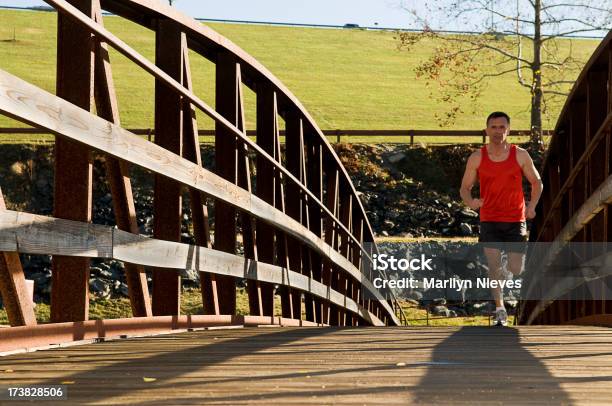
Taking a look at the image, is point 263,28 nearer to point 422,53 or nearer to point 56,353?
point 422,53

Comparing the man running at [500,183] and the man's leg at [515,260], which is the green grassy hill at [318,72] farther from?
the man running at [500,183]

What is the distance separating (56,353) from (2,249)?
2.82 feet

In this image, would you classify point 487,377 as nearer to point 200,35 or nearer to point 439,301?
point 200,35

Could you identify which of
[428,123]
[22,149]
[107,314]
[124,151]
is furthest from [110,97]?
[428,123]

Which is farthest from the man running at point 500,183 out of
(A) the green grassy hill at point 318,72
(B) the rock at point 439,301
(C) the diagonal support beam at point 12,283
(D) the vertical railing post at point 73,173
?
(A) the green grassy hill at point 318,72

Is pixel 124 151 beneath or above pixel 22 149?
beneath

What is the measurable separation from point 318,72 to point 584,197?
49242mm

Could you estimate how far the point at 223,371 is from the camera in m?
4.87

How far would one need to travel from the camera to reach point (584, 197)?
12.0 m

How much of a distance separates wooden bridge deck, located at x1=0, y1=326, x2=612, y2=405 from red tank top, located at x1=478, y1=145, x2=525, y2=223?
2577 mm

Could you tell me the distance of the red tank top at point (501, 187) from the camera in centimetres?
939

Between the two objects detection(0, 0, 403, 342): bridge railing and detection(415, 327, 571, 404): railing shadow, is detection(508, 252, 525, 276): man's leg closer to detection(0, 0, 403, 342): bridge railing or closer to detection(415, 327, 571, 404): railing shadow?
detection(0, 0, 403, 342): bridge railing

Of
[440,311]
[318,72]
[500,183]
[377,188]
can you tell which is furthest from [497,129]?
[318,72]

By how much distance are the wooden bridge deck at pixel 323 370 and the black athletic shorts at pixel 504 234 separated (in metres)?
2.57
